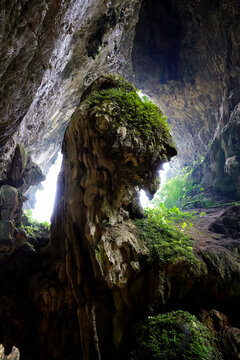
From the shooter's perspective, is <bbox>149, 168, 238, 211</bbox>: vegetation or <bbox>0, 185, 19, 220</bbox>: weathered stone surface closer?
<bbox>0, 185, 19, 220</bbox>: weathered stone surface

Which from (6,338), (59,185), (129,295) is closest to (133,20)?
(59,185)

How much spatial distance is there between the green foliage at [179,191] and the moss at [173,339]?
29.4ft

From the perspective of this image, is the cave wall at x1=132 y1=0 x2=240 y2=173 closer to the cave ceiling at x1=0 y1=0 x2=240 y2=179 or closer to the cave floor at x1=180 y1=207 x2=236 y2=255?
the cave ceiling at x1=0 y1=0 x2=240 y2=179

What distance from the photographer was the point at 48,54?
482 cm

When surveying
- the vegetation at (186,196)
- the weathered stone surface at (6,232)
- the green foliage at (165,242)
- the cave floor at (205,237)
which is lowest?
the weathered stone surface at (6,232)

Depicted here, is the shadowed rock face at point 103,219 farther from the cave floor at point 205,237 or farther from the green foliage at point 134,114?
the cave floor at point 205,237

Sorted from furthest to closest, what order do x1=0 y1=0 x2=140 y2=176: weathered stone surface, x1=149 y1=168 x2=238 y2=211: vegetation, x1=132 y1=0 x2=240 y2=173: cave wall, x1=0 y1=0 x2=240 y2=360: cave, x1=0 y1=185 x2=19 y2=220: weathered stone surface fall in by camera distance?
x1=132 y1=0 x2=240 y2=173: cave wall
x1=149 y1=168 x2=238 y2=211: vegetation
x1=0 y1=185 x2=19 y2=220: weathered stone surface
x1=0 y1=0 x2=240 y2=360: cave
x1=0 y1=0 x2=140 y2=176: weathered stone surface

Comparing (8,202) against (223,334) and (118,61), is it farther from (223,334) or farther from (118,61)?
(118,61)

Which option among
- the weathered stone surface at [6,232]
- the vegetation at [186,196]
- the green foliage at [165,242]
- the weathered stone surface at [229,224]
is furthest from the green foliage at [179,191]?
the weathered stone surface at [6,232]

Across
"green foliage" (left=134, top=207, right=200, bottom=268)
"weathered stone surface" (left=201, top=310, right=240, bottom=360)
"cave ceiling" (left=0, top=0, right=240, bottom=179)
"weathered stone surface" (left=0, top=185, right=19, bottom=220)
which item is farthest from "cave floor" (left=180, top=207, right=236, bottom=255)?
"cave ceiling" (left=0, top=0, right=240, bottom=179)

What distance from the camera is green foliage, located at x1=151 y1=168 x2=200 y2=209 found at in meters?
12.9

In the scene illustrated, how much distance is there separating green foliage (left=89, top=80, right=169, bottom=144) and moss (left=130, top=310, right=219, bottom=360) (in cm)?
357

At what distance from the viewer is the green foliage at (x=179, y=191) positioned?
12.9 metres

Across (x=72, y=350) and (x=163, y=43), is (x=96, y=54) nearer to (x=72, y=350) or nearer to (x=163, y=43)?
(x=163, y=43)
